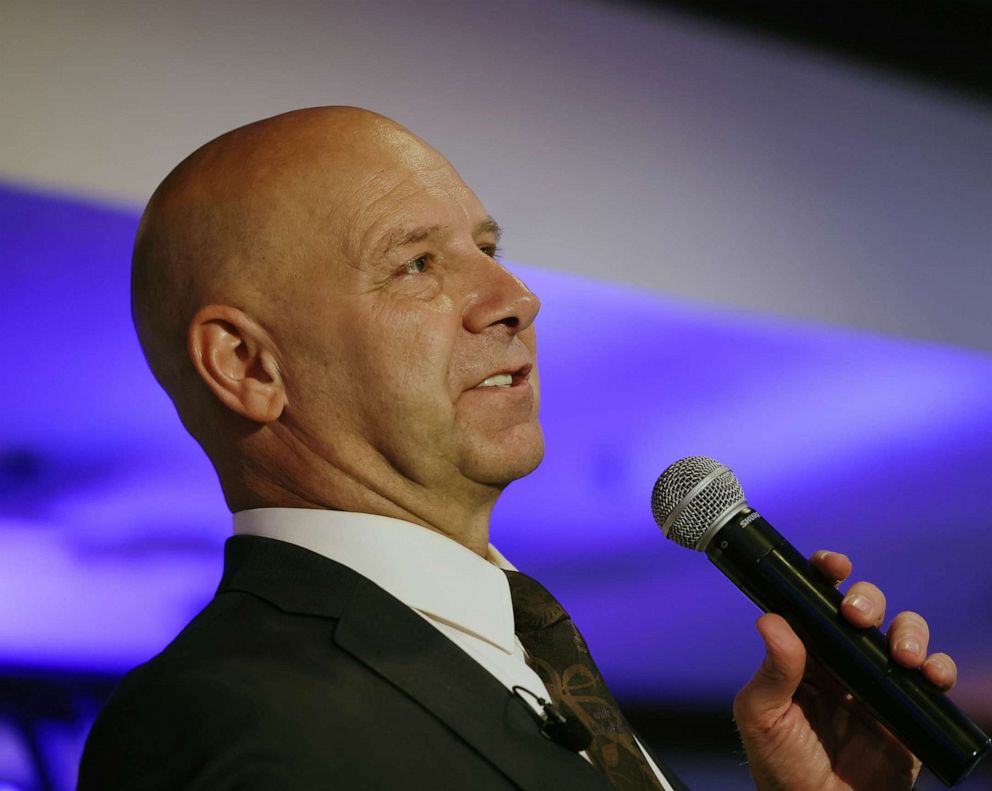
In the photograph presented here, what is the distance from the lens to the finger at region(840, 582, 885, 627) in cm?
116

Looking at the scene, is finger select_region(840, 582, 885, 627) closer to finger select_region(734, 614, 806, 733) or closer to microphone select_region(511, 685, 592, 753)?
finger select_region(734, 614, 806, 733)

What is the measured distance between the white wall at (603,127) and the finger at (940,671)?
156 cm

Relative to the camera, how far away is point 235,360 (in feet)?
4.19

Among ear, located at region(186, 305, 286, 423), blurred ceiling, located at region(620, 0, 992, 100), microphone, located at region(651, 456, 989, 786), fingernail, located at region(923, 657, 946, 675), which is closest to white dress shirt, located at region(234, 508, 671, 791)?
ear, located at region(186, 305, 286, 423)

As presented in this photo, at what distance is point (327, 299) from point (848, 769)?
2.98 ft

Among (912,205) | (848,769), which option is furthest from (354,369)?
(912,205)

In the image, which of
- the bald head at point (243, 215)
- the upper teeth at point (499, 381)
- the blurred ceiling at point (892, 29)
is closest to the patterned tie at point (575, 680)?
the upper teeth at point (499, 381)

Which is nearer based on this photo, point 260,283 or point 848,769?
point 260,283

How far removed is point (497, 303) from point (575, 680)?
0.45 meters

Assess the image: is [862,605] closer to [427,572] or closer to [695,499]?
[695,499]

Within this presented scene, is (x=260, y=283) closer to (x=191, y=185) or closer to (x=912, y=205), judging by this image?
(x=191, y=185)

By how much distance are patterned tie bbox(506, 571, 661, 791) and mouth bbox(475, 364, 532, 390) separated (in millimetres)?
247

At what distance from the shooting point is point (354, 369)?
1240mm

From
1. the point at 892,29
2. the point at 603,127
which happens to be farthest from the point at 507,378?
the point at 892,29
